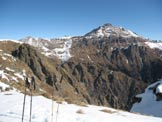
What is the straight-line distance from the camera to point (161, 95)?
7156 centimetres

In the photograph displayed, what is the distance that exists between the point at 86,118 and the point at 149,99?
61.6 metres

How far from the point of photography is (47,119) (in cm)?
1714

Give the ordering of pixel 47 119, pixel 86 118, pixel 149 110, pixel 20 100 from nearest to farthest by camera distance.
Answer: pixel 47 119 → pixel 86 118 → pixel 20 100 → pixel 149 110

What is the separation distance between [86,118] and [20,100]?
681cm

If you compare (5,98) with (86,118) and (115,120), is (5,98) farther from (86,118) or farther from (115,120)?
(115,120)

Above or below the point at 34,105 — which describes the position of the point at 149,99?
below

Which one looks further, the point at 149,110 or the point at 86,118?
the point at 149,110

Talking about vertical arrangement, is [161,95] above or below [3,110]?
below

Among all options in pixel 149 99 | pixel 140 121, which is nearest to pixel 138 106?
pixel 149 99

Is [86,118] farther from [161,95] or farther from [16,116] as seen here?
[161,95]

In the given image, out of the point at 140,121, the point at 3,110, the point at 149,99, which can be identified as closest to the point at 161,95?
the point at 149,99

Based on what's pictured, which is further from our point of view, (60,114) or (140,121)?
(140,121)

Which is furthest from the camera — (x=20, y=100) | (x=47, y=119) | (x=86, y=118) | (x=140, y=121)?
(x=20, y=100)

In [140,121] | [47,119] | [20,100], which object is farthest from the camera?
[20,100]
